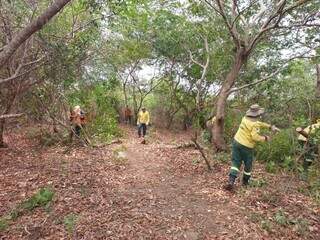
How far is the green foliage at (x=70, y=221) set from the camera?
20.3ft

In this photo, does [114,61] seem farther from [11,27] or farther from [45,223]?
[45,223]

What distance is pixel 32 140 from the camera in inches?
592

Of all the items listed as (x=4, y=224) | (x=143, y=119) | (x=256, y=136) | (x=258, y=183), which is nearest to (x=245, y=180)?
(x=258, y=183)

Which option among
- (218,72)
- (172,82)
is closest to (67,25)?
(218,72)

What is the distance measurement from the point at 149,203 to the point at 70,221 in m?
1.55

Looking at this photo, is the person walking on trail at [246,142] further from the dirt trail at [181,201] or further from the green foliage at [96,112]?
the green foliage at [96,112]

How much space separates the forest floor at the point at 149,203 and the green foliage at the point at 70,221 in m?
0.02

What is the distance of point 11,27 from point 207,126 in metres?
7.07

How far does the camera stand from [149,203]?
281 inches

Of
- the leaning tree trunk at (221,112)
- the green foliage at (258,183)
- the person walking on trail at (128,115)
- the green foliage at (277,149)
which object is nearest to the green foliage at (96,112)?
the leaning tree trunk at (221,112)

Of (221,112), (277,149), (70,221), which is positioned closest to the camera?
(70,221)

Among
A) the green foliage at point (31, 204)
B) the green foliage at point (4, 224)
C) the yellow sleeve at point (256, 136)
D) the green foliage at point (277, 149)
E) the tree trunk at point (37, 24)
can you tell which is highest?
the tree trunk at point (37, 24)

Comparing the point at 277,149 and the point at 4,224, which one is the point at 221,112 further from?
the point at 4,224

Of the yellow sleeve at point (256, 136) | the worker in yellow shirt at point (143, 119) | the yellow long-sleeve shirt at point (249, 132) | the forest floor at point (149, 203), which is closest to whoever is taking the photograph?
the forest floor at point (149, 203)
